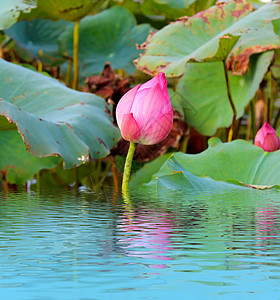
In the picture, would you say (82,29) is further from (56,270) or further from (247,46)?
(56,270)

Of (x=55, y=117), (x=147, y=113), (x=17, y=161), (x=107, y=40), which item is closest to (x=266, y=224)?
(x=147, y=113)

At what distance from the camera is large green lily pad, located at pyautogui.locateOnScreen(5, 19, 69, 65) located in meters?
1.88

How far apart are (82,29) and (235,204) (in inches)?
61.5

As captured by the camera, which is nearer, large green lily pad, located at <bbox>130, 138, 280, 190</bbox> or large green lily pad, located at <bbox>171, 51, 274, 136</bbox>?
large green lily pad, located at <bbox>130, 138, 280, 190</bbox>

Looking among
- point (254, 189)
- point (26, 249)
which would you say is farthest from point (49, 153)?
point (26, 249)

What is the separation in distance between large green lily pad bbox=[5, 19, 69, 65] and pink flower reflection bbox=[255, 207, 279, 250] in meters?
1.56

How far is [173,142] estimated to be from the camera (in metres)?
1.22

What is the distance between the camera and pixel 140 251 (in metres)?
0.29

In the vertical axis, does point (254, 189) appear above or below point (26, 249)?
below

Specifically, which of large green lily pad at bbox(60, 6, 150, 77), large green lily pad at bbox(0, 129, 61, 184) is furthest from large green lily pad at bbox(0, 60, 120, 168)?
large green lily pad at bbox(60, 6, 150, 77)

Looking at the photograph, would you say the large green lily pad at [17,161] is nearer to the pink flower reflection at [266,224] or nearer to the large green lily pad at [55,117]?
the large green lily pad at [55,117]

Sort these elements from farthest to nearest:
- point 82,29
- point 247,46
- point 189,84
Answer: point 82,29 < point 189,84 < point 247,46

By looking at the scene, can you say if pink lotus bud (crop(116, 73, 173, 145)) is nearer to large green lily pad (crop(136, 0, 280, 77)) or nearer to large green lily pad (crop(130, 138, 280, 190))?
large green lily pad (crop(130, 138, 280, 190))

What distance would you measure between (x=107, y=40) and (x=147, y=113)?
4.70 ft
